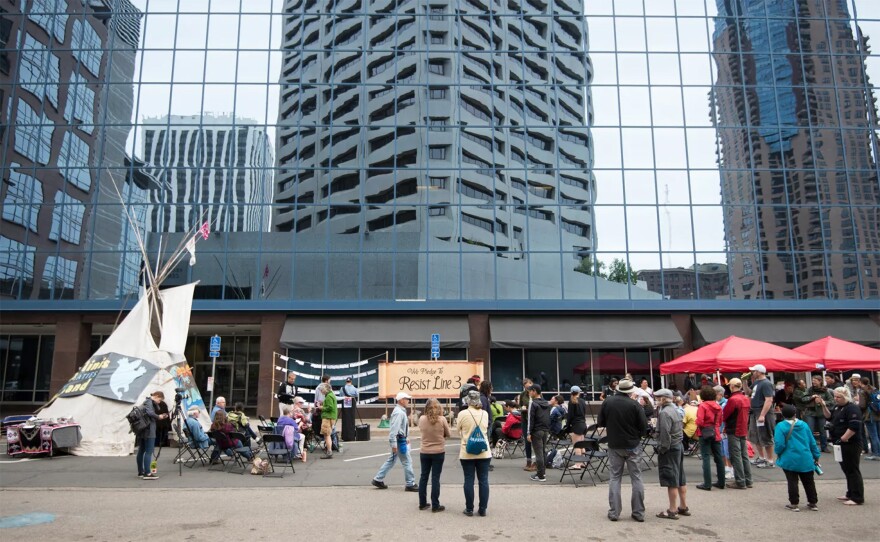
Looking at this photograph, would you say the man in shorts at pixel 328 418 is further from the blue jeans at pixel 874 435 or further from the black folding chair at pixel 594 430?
the blue jeans at pixel 874 435

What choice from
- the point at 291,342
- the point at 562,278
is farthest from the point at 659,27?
the point at 291,342

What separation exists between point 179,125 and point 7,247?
8.66 metres

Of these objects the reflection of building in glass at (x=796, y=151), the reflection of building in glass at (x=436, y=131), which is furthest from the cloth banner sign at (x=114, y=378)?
the reflection of building in glass at (x=796, y=151)

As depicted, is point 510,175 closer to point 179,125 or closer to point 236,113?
point 236,113

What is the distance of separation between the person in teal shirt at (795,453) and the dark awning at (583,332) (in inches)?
681

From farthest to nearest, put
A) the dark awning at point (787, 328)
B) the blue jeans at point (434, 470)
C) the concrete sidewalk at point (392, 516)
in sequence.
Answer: the dark awning at point (787, 328)
the blue jeans at point (434, 470)
the concrete sidewalk at point (392, 516)

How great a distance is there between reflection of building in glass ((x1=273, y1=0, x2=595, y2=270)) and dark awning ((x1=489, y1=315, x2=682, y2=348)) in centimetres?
272

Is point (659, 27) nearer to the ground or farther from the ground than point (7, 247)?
farther from the ground

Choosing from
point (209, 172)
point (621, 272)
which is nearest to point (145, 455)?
point (209, 172)

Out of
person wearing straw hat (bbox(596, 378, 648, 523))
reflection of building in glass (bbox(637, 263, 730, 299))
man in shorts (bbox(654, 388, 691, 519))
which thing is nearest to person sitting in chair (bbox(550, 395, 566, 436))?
man in shorts (bbox(654, 388, 691, 519))

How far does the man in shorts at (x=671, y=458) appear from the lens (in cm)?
887

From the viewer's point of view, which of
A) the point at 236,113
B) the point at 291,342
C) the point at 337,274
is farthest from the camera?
the point at 236,113

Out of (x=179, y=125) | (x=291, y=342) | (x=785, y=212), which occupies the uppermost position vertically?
(x=179, y=125)

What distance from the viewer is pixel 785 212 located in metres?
29.9
